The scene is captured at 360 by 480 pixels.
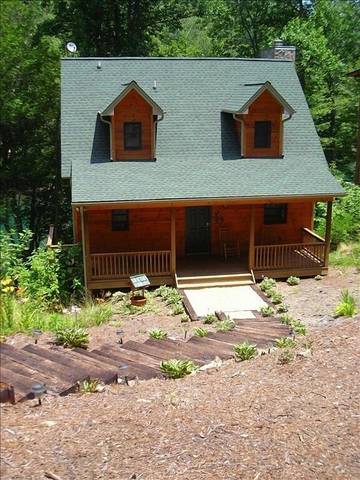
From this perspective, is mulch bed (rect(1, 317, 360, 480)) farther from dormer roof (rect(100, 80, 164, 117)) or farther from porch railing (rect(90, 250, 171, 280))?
dormer roof (rect(100, 80, 164, 117))

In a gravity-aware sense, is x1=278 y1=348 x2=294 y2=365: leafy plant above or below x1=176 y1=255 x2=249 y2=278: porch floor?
above

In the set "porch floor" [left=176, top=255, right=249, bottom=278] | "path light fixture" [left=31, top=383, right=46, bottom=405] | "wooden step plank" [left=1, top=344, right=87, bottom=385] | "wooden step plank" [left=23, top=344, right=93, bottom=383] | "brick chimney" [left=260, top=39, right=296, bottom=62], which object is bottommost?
"porch floor" [left=176, top=255, right=249, bottom=278]

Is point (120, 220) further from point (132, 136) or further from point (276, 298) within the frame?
point (276, 298)

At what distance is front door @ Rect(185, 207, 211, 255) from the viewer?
18188mm

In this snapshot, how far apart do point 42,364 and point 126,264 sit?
32.0 feet

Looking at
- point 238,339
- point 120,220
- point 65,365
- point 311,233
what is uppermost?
point 120,220

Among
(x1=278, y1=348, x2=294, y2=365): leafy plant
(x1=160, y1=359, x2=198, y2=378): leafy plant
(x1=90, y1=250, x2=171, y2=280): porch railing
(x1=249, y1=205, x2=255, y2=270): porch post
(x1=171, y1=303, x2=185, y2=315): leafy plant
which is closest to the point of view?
(x1=160, y1=359, x2=198, y2=378): leafy plant

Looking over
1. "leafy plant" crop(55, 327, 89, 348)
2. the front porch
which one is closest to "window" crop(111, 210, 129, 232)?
the front porch

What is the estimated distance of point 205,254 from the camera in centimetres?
1869

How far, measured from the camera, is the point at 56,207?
26.5m

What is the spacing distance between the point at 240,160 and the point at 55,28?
19896 mm

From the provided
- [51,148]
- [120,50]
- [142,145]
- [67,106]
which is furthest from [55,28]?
[142,145]

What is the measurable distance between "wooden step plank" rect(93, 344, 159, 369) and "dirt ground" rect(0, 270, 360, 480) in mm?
743

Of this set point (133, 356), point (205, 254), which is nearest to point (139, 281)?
point (205, 254)
